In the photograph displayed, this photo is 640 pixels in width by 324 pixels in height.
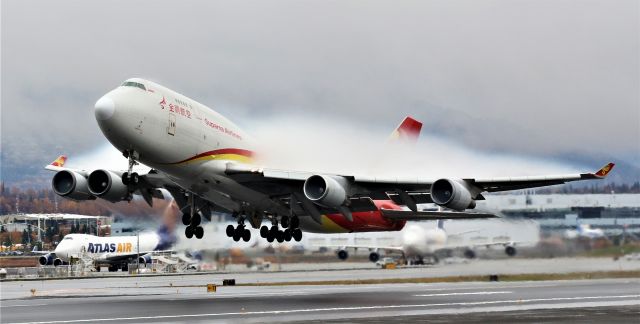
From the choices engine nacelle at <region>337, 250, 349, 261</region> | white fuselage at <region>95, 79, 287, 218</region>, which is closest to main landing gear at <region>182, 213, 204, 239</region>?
white fuselage at <region>95, 79, 287, 218</region>

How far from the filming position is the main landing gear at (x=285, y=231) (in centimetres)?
4681

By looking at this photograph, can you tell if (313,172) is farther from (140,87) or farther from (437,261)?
(437,261)

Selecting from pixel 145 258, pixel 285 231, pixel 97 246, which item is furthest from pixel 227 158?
pixel 145 258

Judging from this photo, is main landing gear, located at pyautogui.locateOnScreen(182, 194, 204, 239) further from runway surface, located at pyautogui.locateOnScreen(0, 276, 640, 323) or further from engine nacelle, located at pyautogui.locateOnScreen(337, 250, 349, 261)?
engine nacelle, located at pyautogui.locateOnScreen(337, 250, 349, 261)

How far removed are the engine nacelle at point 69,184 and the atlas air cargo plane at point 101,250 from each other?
43.4 metres

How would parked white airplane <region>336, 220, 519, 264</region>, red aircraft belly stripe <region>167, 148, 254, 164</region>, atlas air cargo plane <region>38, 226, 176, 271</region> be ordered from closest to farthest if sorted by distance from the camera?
red aircraft belly stripe <region>167, 148, 254, 164</region> → parked white airplane <region>336, 220, 519, 264</region> → atlas air cargo plane <region>38, 226, 176, 271</region>

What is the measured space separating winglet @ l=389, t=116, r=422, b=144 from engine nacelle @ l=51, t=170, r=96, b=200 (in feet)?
57.5

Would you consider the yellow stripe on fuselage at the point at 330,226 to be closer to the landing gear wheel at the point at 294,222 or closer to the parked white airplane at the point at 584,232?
the landing gear wheel at the point at 294,222

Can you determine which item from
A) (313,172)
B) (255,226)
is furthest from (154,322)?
(255,226)

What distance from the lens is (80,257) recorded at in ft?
292

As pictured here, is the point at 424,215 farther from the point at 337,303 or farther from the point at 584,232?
the point at 337,303

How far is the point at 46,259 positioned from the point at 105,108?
65209 millimetres

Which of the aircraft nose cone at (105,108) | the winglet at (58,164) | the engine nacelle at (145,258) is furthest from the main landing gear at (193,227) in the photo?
the engine nacelle at (145,258)

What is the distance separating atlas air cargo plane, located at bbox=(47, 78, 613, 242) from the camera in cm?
3719
